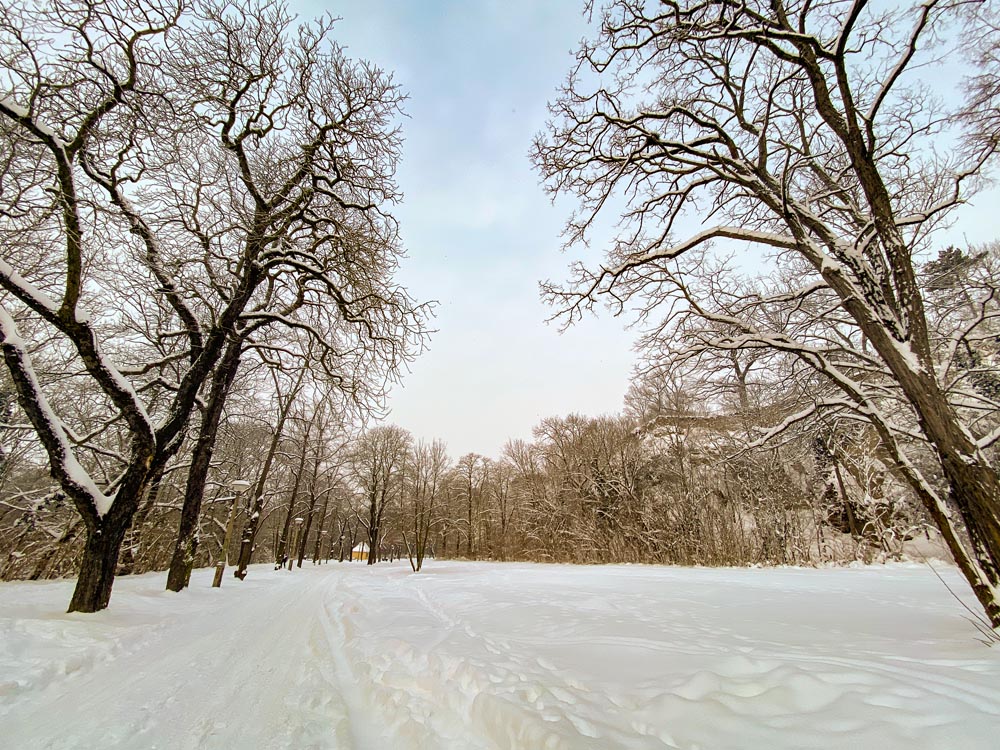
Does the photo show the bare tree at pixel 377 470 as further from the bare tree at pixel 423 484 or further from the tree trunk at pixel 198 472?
the tree trunk at pixel 198 472

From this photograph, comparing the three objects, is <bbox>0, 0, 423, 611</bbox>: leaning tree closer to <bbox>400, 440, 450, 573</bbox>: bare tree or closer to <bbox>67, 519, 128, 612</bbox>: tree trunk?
<bbox>67, 519, 128, 612</bbox>: tree trunk

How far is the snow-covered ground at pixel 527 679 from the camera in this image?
69.8 inches

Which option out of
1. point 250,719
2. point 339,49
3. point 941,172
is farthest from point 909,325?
point 339,49

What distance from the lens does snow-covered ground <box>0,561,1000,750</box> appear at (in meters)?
1.77

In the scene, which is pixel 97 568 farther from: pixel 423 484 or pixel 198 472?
pixel 423 484

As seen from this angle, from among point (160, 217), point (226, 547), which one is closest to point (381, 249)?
point (160, 217)

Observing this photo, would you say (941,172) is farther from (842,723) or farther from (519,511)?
(519,511)

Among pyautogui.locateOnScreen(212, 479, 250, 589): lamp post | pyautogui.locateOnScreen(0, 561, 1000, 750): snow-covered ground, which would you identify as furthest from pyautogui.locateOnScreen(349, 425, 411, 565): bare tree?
pyautogui.locateOnScreen(0, 561, 1000, 750): snow-covered ground

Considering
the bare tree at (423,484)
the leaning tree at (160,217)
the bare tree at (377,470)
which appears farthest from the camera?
the bare tree at (423,484)

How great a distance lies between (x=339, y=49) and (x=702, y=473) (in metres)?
18.4

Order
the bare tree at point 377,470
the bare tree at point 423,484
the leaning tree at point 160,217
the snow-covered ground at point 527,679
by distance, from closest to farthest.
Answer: the snow-covered ground at point 527,679 → the leaning tree at point 160,217 → the bare tree at point 377,470 → the bare tree at point 423,484

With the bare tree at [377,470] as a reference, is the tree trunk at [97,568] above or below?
below

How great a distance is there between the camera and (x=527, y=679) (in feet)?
8.81

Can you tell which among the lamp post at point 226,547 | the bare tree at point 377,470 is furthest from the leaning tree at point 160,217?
the bare tree at point 377,470
